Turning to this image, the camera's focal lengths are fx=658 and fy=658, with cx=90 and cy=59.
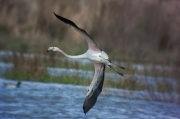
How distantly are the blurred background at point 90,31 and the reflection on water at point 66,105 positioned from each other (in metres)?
1.83

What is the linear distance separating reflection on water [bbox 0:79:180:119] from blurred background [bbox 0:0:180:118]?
183 cm

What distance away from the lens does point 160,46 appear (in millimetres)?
23609

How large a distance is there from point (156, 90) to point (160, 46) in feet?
24.8

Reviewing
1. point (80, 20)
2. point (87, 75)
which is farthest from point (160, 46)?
point (87, 75)

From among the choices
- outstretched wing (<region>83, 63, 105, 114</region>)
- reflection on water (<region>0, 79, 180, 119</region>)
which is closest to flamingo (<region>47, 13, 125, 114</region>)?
outstretched wing (<region>83, 63, 105, 114</region>)

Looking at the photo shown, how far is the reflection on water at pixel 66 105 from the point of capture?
14398mm

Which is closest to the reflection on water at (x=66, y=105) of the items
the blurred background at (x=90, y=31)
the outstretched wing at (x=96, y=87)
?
the blurred background at (x=90, y=31)

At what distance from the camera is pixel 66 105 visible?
15.4m

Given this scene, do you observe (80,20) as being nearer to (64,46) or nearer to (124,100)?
(64,46)

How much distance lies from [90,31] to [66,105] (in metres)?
8.03

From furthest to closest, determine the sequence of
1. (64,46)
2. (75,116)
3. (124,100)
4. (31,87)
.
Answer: (64,46) → (31,87) → (124,100) → (75,116)

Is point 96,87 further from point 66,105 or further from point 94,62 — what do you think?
point 66,105

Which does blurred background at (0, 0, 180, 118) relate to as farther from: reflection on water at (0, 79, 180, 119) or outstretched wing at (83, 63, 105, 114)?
outstretched wing at (83, 63, 105, 114)

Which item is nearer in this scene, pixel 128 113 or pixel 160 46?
pixel 128 113
